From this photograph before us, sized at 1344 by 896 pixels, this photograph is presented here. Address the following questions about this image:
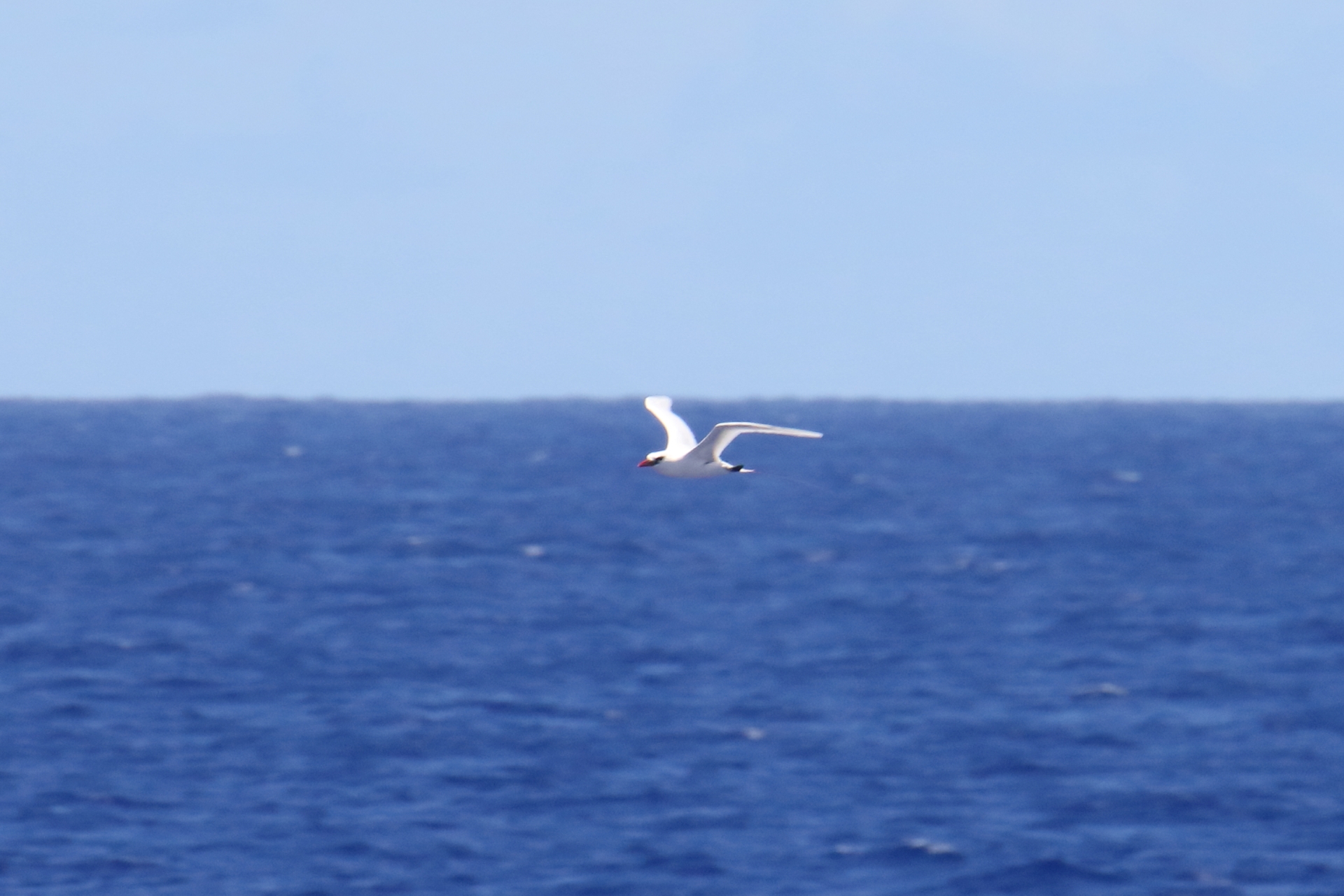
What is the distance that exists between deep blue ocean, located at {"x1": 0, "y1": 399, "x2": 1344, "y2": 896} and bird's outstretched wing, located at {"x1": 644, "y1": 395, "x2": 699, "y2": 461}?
55.2 ft

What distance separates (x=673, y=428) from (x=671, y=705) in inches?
1213

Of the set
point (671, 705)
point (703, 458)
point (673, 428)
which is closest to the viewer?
point (703, 458)

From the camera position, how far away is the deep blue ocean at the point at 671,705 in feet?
114

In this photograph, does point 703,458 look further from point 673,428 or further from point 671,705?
point 671,705

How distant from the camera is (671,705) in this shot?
1875 inches

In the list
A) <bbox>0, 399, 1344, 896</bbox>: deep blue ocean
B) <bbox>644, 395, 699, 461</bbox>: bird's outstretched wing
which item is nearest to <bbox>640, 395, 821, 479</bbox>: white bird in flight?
<bbox>644, 395, 699, 461</bbox>: bird's outstretched wing

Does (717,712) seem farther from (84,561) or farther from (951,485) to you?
(951,485)

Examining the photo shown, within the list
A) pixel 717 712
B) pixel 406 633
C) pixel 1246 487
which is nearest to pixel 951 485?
pixel 1246 487

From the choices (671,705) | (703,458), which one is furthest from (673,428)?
(671,705)

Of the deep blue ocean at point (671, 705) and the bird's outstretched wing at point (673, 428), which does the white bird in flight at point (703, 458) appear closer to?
the bird's outstretched wing at point (673, 428)

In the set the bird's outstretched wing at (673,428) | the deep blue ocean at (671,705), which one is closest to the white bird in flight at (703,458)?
the bird's outstretched wing at (673,428)

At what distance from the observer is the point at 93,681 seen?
164 feet

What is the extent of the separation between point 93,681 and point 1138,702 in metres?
28.9

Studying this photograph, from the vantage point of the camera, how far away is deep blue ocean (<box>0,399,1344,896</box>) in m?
34.8
